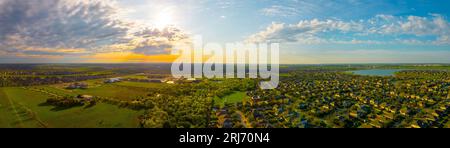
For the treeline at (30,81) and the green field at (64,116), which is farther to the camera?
the treeline at (30,81)

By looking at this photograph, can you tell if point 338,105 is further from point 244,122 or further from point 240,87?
point 240,87

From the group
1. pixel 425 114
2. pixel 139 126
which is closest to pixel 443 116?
pixel 425 114

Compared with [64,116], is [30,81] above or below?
above

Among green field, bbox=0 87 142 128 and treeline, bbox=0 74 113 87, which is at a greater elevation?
treeline, bbox=0 74 113 87

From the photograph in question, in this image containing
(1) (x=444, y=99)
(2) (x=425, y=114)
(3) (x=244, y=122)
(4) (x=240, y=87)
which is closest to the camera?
(3) (x=244, y=122)

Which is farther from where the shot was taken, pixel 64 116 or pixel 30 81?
pixel 30 81

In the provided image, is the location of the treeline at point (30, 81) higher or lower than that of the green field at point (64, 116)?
higher

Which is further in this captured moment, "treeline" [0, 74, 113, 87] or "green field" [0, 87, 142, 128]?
"treeline" [0, 74, 113, 87]
